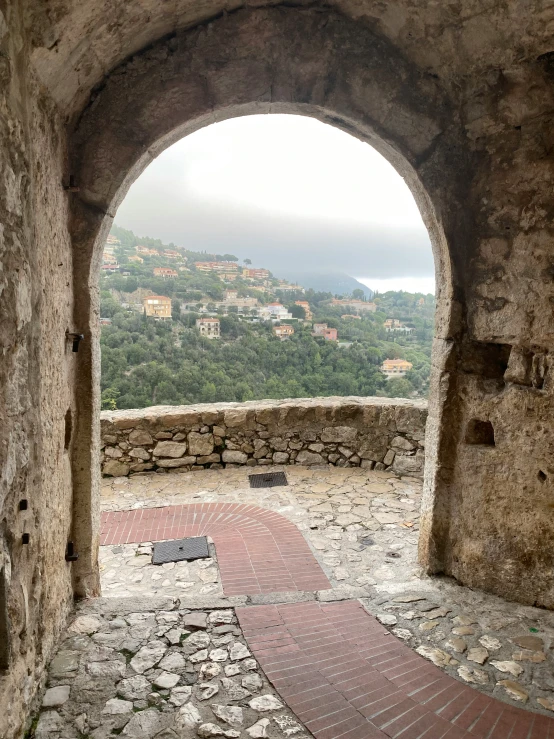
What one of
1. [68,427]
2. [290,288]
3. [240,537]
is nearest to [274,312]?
[290,288]

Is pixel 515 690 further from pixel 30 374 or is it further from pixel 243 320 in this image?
pixel 243 320

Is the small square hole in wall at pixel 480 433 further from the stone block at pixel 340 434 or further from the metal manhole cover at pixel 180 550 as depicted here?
the stone block at pixel 340 434

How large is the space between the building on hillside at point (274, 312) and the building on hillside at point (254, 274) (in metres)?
3.76

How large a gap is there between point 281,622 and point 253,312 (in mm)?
10994

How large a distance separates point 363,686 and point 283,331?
950 centimetres

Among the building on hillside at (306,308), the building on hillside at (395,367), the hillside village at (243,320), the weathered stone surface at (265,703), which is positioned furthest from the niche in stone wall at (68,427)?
the building on hillside at (306,308)

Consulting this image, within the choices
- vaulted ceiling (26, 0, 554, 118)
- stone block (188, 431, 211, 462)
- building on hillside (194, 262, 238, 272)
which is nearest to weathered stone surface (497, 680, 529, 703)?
vaulted ceiling (26, 0, 554, 118)

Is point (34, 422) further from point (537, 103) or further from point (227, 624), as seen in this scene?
point (537, 103)

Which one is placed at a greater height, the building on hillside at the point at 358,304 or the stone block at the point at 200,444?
the building on hillside at the point at 358,304

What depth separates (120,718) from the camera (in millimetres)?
2271

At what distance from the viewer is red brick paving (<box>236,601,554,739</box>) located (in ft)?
7.44

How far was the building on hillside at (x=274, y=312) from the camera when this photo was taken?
13078 millimetres

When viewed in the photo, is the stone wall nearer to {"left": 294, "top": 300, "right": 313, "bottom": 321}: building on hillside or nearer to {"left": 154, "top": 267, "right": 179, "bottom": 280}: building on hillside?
{"left": 294, "top": 300, "right": 313, "bottom": 321}: building on hillside

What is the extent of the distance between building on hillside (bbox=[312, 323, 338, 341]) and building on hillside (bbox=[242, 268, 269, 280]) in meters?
6.12
